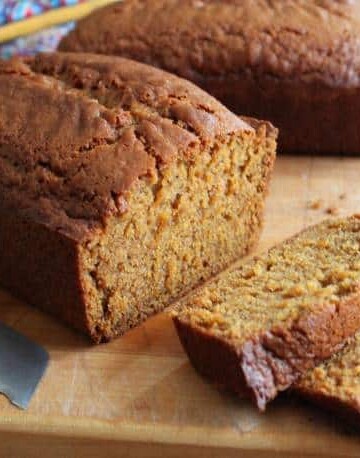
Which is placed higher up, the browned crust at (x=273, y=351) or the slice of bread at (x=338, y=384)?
the browned crust at (x=273, y=351)

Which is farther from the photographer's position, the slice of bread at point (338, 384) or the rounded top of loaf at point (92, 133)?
the rounded top of loaf at point (92, 133)

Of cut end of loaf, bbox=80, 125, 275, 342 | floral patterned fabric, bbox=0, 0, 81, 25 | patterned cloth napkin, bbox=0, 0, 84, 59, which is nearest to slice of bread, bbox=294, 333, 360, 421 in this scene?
cut end of loaf, bbox=80, 125, 275, 342

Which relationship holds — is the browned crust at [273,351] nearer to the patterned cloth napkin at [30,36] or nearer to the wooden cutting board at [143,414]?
the wooden cutting board at [143,414]

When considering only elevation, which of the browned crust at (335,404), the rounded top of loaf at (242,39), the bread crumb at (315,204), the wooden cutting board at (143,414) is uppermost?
the rounded top of loaf at (242,39)

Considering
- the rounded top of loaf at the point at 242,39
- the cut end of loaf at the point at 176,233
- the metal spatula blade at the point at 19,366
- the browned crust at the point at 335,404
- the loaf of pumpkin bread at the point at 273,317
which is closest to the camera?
the browned crust at the point at 335,404

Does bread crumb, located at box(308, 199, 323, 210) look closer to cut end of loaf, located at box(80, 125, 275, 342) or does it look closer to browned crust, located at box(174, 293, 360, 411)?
cut end of loaf, located at box(80, 125, 275, 342)

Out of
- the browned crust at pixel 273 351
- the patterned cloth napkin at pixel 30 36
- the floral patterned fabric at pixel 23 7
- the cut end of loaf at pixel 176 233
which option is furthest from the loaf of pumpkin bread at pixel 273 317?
the floral patterned fabric at pixel 23 7

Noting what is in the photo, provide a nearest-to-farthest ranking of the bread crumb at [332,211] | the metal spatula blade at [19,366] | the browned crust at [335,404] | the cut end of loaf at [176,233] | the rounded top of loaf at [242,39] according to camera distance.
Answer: the browned crust at [335,404] < the metal spatula blade at [19,366] < the cut end of loaf at [176,233] < the bread crumb at [332,211] < the rounded top of loaf at [242,39]
